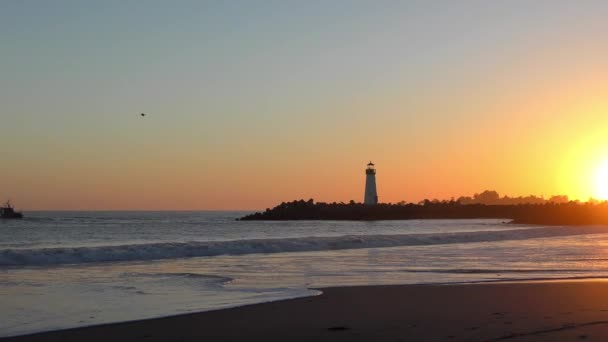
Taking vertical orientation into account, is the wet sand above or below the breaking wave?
below

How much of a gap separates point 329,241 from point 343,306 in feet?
66.9

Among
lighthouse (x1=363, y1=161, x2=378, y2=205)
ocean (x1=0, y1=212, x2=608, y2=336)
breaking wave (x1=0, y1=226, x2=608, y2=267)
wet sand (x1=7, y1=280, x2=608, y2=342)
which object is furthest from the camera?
lighthouse (x1=363, y1=161, x2=378, y2=205)

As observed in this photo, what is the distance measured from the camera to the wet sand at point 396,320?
8.32 meters

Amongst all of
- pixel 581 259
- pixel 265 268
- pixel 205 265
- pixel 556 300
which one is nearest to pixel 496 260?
pixel 581 259

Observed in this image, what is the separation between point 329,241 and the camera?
1237 inches

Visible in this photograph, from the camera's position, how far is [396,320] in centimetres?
952

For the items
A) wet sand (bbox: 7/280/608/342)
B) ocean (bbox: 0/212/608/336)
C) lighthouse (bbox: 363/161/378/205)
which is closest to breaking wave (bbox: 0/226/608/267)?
ocean (bbox: 0/212/608/336)

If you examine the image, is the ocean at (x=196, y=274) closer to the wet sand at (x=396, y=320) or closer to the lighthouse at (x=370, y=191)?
the wet sand at (x=396, y=320)

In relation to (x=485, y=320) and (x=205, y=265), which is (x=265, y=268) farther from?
(x=485, y=320)

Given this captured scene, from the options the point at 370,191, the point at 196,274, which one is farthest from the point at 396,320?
the point at 370,191

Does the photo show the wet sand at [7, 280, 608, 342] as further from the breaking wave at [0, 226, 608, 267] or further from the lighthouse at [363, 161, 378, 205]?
the lighthouse at [363, 161, 378, 205]

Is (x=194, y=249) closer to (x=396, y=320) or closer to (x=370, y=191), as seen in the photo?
(x=396, y=320)

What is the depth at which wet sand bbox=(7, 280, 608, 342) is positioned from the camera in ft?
27.3

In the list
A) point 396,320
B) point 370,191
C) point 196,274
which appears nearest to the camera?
point 396,320
